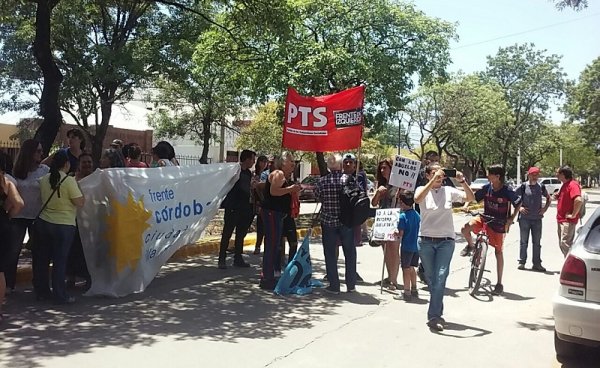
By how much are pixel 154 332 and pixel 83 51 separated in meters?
14.9

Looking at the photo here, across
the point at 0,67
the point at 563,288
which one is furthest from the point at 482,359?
the point at 0,67

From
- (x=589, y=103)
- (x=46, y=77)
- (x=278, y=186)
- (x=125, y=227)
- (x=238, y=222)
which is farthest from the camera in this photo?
(x=589, y=103)

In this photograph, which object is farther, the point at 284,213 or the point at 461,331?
the point at 284,213

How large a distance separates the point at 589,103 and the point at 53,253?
41593mm

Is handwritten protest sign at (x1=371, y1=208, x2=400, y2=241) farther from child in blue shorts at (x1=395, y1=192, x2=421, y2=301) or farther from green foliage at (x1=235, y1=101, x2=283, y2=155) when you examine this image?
green foliage at (x1=235, y1=101, x2=283, y2=155)

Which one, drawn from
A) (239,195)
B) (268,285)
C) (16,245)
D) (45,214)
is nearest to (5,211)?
(16,245)

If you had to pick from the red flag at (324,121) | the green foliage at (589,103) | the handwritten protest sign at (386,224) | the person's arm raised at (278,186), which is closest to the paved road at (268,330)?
the handwritten protest sign at (386,224)

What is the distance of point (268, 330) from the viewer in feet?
19.5

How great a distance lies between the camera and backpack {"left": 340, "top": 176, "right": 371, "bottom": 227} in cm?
750

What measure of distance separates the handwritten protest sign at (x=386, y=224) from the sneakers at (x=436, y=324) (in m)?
1.60

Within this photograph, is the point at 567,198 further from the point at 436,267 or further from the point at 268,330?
the point at 268,330

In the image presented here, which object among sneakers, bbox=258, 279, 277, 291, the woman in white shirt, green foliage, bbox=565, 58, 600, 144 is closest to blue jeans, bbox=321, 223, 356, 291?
sneakers, bbox=258, 279, 277, 291

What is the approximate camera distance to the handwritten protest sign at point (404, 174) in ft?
25.0

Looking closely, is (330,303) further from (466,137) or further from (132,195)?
(466,137)
